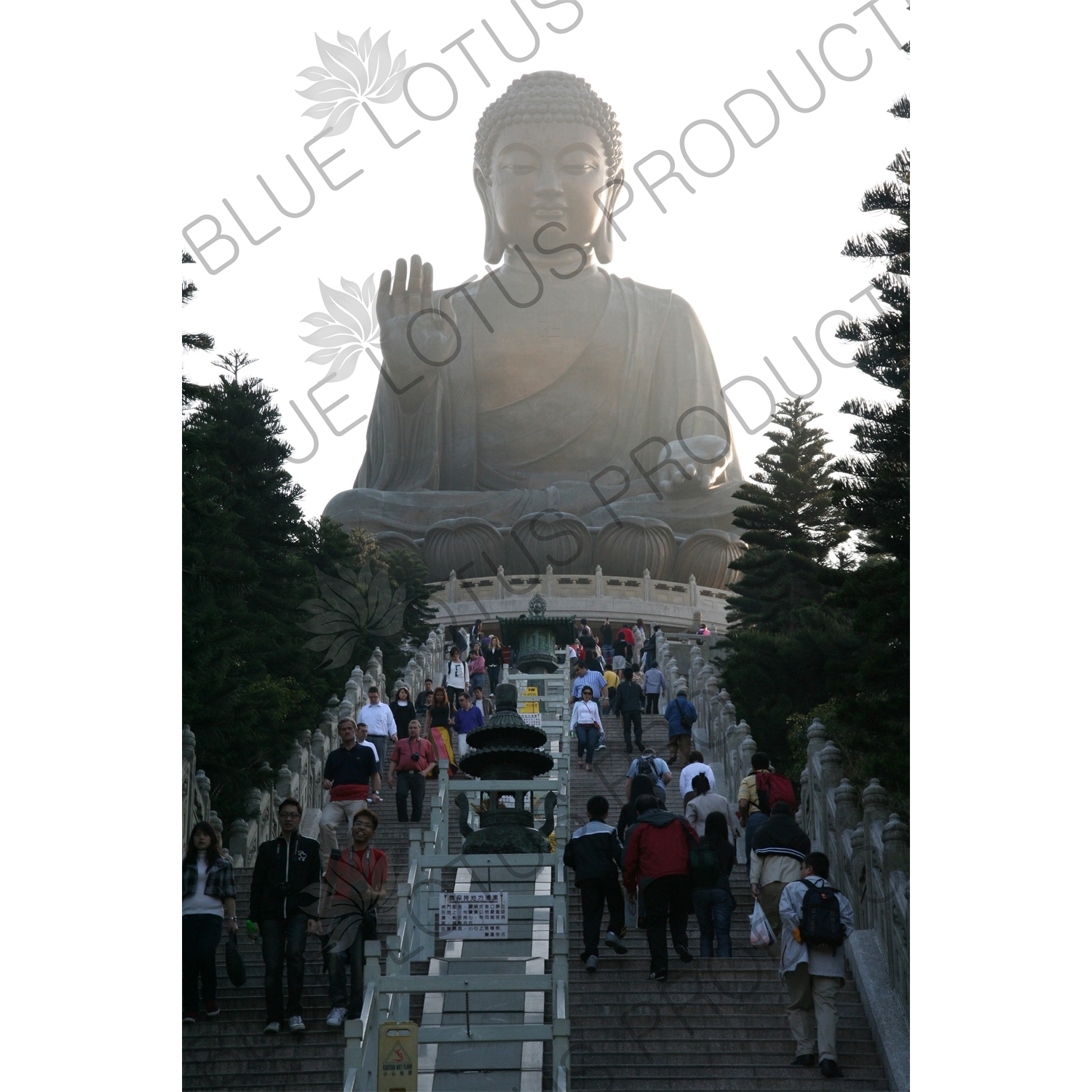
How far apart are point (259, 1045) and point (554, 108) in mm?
23566

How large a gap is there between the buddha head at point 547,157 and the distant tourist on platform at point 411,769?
19666 millimetres

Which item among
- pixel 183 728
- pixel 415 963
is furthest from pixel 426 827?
pixel 415 963

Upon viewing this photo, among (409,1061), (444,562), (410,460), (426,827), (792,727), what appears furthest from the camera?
(410,460)

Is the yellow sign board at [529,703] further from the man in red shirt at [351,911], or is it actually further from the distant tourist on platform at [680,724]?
the man in red shirt at [351,911]

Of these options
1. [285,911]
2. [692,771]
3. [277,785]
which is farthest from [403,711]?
[285,911]

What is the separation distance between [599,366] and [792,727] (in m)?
16.8

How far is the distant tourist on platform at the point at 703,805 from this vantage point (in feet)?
26.3

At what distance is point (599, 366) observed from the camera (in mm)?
29094

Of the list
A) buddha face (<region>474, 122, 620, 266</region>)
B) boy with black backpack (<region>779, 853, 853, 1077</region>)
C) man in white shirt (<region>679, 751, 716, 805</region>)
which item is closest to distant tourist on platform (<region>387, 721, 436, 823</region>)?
man in white shirt (<region>679, 751, 716, 805</region>)

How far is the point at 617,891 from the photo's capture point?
7234mm

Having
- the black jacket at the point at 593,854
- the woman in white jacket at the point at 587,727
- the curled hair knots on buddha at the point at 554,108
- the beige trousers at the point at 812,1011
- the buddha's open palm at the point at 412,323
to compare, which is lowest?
the beige trousers at the point at 812,1011

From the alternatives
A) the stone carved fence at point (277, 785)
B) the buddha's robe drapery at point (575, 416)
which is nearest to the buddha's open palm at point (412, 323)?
the buddha's robe drapery at point (575, 416)

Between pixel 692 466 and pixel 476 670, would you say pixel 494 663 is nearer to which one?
pixel 476 670

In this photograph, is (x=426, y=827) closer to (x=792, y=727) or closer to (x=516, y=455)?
(x=792, y=727)
